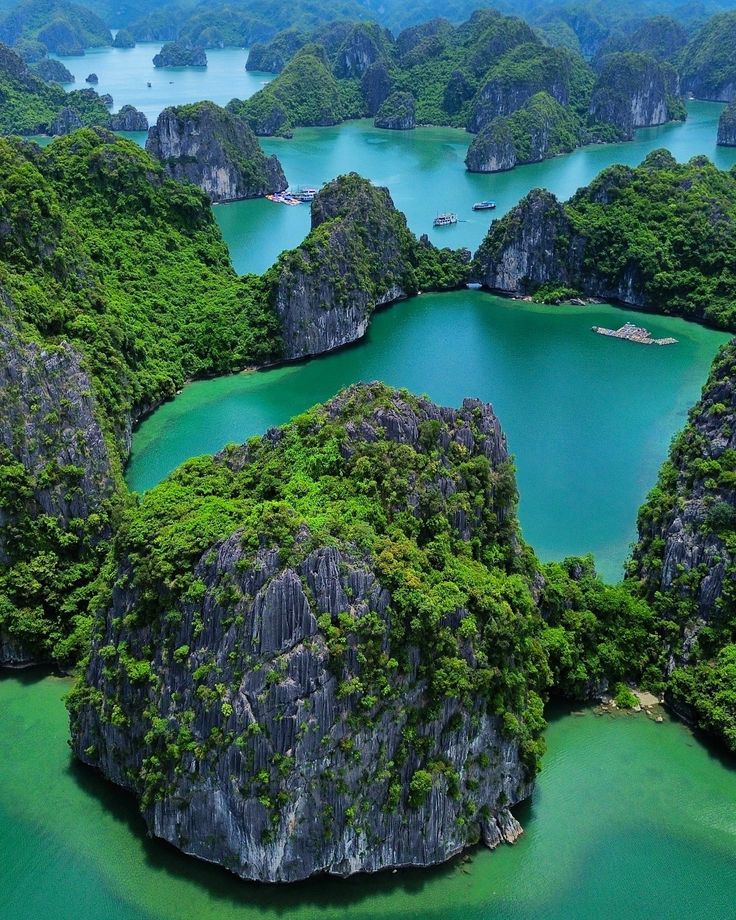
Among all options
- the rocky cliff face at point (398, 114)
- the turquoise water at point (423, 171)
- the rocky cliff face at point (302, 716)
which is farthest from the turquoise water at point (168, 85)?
the rocky cliff face at point (302, 716)

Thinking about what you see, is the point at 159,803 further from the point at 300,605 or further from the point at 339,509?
the point at 339,509

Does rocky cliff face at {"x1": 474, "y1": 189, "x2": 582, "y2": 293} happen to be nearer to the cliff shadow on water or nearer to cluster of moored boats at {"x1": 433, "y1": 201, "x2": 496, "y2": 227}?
cluster of moored boats at {"x1": 433, "y1": 201, "x2": 496, "y2": 227}

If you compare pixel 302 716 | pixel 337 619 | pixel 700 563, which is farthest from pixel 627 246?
pixel 302 716

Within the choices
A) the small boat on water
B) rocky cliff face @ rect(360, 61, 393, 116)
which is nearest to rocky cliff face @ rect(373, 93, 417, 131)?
rocky cliff face @ rect(360, 61, 393, 116)

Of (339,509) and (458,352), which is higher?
(339,509)

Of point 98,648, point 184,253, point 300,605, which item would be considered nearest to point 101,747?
point 98,648

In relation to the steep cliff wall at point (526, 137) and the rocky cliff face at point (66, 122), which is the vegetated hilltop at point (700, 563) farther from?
the rocky cliff face at point (66, 122)

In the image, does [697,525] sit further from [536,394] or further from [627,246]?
[627,246]
